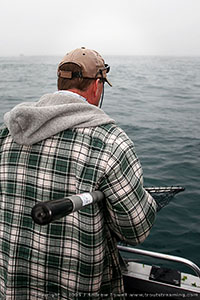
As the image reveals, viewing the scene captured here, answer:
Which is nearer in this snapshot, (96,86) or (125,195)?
(125,195)

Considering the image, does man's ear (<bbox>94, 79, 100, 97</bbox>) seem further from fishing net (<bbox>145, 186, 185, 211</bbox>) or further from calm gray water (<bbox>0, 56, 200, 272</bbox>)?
calm gray water (<bbox>0, 56, 200, 272</bbox>)

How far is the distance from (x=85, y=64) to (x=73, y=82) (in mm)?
130

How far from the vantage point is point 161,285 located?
111 inches

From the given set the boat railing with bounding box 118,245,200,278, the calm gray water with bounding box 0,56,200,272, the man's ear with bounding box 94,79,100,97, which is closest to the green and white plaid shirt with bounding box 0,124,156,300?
the man's ear with bounding box 94,79,100,97

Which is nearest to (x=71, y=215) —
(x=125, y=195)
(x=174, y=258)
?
(x=125, y=195)

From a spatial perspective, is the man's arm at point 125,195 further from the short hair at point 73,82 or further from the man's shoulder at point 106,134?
the short hair at point 73,82

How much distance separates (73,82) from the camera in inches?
66.3

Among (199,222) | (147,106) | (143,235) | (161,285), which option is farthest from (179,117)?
(143,235)

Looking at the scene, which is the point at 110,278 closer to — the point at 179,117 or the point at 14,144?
the point at 14,144

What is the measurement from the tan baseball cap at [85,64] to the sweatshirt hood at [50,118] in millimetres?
173

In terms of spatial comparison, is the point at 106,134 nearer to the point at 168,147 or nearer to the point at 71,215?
the point at 71,215

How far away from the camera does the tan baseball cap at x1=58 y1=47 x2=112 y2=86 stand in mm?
1690

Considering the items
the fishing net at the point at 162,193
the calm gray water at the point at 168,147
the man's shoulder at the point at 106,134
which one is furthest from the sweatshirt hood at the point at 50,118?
the calm gray water at the point at 168,147

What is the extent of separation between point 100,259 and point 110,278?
22 centimetres
